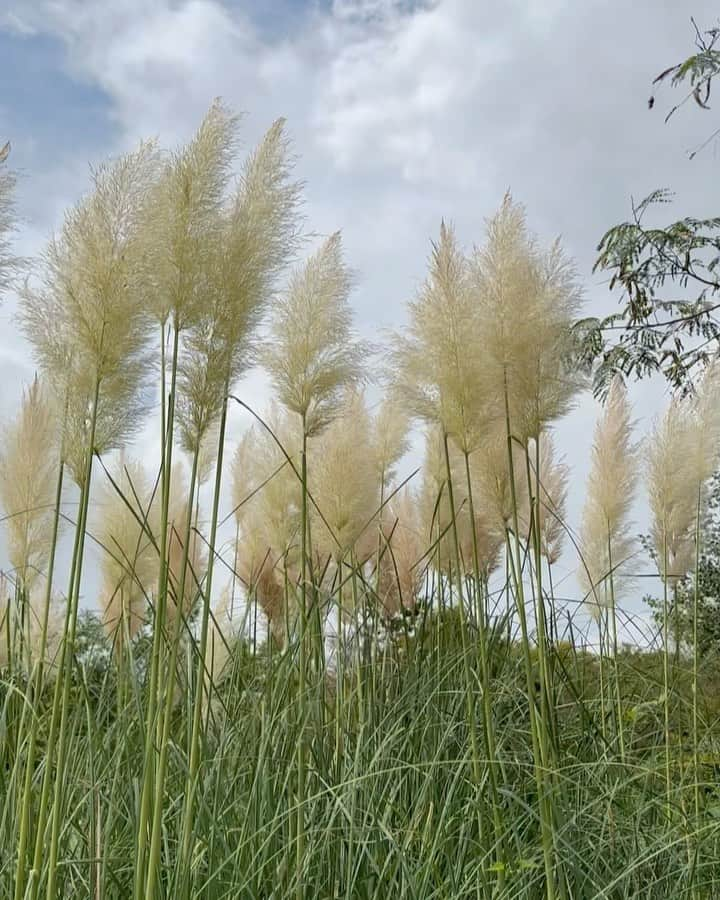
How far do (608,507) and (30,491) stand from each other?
7.89ft

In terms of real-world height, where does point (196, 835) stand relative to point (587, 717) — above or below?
below

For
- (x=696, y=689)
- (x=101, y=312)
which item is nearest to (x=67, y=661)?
(x=101, y=312)

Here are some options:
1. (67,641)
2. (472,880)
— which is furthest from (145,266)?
(472,880)

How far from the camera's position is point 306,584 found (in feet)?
11.7

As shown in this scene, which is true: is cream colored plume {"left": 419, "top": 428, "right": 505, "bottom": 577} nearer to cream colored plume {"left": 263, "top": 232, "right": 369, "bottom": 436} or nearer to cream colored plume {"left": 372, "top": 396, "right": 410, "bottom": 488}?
cream colored plume {"left": 372, "top": 396, "right": 410, "bottom": 488}

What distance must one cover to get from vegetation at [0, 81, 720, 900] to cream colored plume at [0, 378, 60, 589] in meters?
0.01

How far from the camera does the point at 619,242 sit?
28.5 feet

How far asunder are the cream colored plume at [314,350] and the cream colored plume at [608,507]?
5.25 ft

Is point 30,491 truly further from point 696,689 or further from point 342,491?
point 696,689

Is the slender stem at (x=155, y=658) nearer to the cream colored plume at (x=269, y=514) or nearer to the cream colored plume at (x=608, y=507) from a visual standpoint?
the cream colored plume at (x=269, y=514)

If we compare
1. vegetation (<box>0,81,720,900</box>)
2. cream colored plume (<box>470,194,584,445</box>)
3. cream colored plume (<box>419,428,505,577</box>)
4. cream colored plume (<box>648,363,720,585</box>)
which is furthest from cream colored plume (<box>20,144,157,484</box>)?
cream colored plume (<box>648,363,720,585</box>)

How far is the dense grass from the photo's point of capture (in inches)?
111

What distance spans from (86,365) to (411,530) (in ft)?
8.34

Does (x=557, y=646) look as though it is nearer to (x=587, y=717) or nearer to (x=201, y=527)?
(x=587, y=717)
